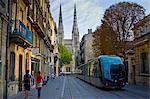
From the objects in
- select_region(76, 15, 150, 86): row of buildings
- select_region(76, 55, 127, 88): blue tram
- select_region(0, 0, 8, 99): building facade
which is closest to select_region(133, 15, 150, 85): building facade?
select_region(76, 15, 150, 86): row of buildings

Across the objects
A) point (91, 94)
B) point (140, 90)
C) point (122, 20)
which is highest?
point (122, 20)

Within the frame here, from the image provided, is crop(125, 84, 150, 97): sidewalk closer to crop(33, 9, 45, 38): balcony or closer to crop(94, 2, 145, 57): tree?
crop(33, 9, 45, 38): balcony

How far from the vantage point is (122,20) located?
49.7 m

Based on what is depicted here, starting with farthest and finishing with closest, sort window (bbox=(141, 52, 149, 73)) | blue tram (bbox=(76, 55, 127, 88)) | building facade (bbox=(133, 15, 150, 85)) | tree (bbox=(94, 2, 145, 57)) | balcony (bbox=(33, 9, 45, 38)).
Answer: tree (bbox=(94, 2, 145, 57))
window (bbox=(141, 52, 149, 73))
building facade (bbox=(133, 15, 150, 85))
balcony (bbox=(33, 9, 45, 38))
blue tram (bbox=(76, 55, 127, 88))

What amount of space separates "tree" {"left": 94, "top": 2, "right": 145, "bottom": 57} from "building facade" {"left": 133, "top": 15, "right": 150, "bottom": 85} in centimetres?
335

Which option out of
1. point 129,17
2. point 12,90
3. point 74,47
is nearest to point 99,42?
point 129,17

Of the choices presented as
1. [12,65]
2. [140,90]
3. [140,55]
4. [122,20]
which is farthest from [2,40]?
[122,20]

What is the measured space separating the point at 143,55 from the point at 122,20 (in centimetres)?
1094

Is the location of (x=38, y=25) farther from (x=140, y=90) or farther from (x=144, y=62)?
(x=140, y=90)

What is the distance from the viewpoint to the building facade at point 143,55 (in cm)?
3741

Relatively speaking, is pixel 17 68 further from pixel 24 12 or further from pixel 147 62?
pixel 147 62

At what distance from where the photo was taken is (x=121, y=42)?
162 feet

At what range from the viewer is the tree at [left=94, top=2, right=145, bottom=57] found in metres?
49.3

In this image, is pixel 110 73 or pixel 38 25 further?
pixel 38 25
